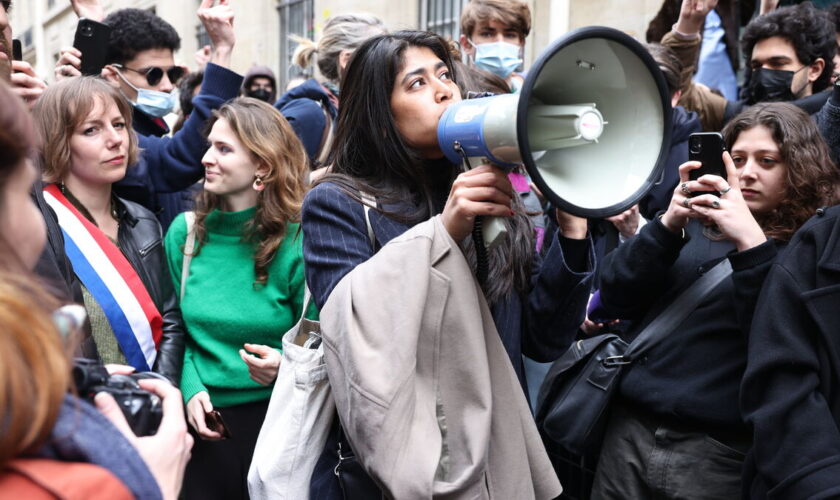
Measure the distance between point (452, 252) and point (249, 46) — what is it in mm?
11865

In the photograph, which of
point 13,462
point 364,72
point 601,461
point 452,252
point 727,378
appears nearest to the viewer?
point 13,462

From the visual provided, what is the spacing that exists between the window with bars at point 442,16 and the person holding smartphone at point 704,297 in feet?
21.0

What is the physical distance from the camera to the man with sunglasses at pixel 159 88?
341 cm

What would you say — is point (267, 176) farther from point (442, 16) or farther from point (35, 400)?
point (442, 16)

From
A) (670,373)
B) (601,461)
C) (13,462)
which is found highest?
(13,462)

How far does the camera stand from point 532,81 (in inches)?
55.2

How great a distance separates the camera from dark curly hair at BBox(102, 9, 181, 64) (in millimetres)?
4082

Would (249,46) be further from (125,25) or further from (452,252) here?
(452,252)

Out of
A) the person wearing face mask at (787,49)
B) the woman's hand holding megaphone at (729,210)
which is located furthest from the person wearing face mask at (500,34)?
the woman's hand holding megaphone at (729,210)

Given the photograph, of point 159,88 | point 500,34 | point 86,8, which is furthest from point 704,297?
point 86,8

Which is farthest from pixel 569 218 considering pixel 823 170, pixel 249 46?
pixel 249 46

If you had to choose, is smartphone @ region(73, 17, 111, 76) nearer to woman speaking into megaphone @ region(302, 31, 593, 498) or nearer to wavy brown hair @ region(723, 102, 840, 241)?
woman speaking into megaphone @ region(302, 31, 593, 498)

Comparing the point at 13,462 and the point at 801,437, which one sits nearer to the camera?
the point at 13,462

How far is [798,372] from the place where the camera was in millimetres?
1931
